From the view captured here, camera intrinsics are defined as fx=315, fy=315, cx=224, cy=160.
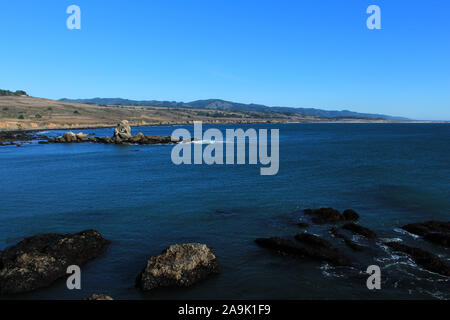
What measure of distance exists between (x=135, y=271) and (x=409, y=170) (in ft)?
127

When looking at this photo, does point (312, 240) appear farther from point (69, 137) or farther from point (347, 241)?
point (69, 137)

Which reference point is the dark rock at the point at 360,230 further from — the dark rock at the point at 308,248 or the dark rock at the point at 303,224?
the dark rock at the point at 308,248

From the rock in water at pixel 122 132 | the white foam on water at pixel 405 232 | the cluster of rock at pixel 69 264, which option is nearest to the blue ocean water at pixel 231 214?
the white foam on water at pixel 405 232

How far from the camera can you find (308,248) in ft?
54.2

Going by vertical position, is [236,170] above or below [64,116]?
below

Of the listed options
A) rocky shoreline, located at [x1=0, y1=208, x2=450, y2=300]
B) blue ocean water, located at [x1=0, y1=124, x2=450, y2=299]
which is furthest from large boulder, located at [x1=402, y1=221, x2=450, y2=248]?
blue ocean water, located at [x1=0, y1=124, x2=450, y2=299]

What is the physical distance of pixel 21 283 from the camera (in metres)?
13.1

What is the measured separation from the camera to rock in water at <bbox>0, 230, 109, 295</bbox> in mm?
13211

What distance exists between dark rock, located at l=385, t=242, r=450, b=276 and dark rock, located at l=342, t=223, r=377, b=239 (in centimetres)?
132

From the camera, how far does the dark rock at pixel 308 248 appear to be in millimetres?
15523

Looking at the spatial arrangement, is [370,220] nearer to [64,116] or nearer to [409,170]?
[409,170]

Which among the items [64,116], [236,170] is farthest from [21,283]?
[64,116]
